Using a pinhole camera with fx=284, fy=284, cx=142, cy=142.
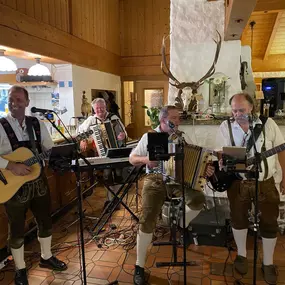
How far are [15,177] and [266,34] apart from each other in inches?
240

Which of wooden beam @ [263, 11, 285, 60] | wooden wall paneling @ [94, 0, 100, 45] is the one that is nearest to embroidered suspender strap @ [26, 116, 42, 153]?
wooden wall paneling @ [94, 0, 100, 45]

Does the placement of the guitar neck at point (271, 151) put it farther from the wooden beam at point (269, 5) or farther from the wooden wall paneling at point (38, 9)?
the wooden wall paneling at point (38, 9)

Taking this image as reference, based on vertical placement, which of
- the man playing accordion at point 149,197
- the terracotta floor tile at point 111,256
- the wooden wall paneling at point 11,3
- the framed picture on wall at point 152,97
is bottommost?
the terracotta floor tile at point 111,256

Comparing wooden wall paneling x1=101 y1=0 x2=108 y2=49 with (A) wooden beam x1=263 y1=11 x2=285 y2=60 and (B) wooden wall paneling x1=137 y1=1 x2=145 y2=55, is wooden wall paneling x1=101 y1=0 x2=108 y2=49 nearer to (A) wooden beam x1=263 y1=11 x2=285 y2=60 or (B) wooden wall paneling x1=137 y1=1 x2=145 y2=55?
(B) wooden wall paneling x1=137 y1=1 x2=145 y2=55

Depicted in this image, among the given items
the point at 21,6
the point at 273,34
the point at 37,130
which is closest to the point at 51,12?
the point at 21,6

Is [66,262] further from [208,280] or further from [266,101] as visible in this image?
[266,101]

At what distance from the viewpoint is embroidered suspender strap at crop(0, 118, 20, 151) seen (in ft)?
6.92

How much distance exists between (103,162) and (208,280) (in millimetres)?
1305

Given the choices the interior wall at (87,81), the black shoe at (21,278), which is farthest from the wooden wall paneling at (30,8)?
the black shoe at (21,278)

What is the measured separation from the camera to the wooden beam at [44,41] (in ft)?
9.98

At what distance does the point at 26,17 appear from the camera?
11.0 ft

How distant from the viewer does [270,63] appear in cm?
Answer: 722

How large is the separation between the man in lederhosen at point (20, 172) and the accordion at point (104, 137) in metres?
0.89

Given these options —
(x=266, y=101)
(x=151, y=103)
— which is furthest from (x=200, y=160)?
(x=151, y=103)
